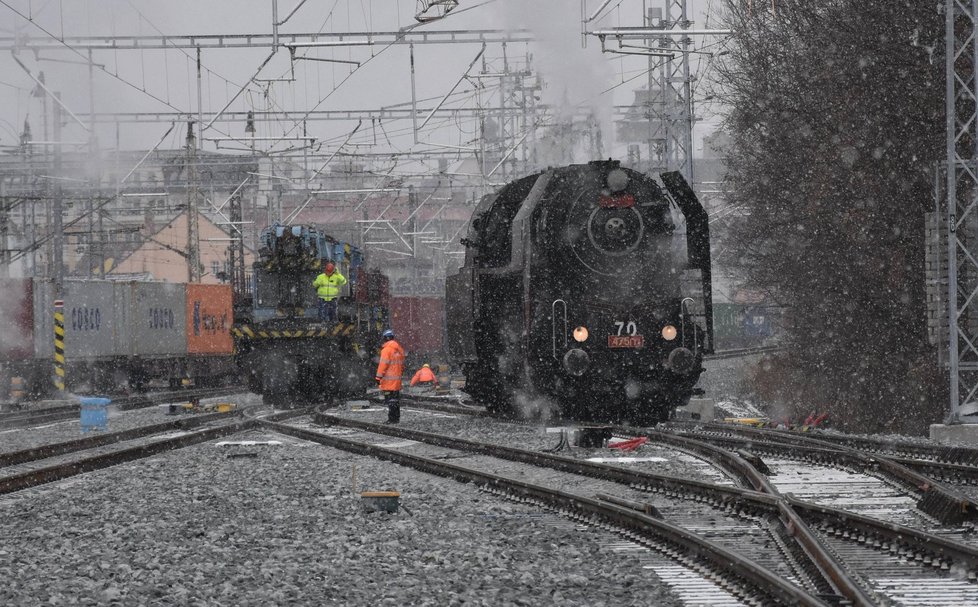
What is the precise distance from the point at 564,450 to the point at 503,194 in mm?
5122

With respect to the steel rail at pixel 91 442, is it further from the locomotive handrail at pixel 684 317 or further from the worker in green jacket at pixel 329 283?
the locomotive handrail at pixel 684 317

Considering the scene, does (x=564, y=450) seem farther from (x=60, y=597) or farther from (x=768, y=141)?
(x=768, y=141)

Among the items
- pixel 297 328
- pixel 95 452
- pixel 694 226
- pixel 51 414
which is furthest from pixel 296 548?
pixel 297 328

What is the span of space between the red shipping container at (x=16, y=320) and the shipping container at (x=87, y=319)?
17cm

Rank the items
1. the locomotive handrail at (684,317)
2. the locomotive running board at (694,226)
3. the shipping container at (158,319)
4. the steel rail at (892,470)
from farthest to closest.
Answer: the shipping container at (158,319), the locomotive running board at (694,226), the locomotive handrail at (684,317), the steel rail at (892,470)

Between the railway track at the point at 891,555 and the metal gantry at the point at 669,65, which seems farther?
the metal gantry at the point at 669,65

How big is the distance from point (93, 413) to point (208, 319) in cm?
2016

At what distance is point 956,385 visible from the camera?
15.3 metres

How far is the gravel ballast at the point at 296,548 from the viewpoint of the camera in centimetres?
639

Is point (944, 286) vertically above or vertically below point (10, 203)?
below

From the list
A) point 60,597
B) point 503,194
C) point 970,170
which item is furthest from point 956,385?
point 60,597

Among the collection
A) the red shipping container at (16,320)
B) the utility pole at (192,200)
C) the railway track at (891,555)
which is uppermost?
the utility pole at (192,200)

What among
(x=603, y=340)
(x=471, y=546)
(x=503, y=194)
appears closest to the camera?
(x=471, y=546)

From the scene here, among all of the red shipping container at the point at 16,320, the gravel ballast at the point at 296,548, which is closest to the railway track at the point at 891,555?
the gravel ballast at the point at 296,548
